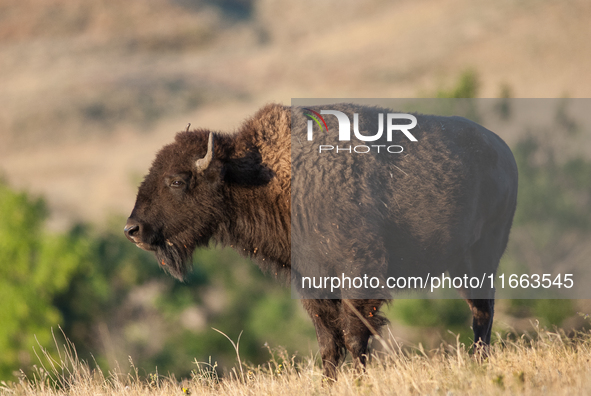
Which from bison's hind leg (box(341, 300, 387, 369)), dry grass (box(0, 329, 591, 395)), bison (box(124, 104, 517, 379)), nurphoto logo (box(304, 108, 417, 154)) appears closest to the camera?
dry grass (box(0, 329, 591, 395))

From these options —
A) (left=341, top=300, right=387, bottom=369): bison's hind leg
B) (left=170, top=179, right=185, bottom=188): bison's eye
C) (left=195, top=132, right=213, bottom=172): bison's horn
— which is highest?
(left=195, top=132, right=213, bottom=172): bison's horn

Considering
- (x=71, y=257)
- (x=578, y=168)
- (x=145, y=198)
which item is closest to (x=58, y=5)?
(x=71, y=257)

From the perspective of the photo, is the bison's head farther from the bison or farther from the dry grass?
the dry grass

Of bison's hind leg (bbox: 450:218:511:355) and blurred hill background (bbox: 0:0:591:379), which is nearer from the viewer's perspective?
bison's hind leg (bbox: 450:218:511:355)

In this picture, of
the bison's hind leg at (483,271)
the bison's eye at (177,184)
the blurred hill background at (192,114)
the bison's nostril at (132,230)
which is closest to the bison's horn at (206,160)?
the bison's eye at (177,184)

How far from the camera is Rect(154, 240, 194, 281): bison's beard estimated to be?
6.32 metres

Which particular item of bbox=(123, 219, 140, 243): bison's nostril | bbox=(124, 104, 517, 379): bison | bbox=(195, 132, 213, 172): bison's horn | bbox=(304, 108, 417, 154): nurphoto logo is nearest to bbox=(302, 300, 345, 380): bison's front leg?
bbox=(124, 104, 517, 379): bison

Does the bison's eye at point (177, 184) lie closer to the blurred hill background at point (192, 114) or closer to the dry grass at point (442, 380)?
the blurred hill background at point (192, 114)

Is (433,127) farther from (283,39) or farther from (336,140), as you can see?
(283,39)

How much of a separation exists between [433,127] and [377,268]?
1.71 m

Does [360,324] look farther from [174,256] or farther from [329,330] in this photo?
[174,256]

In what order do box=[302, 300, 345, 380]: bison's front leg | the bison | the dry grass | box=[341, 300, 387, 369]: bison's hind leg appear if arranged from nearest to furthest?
the dry grass
box=[341, 300, 387, 369]: bison's hind leg
the bison
box=[302, 300, 345, 380]: bison's front leg

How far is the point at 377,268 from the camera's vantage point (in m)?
5.64

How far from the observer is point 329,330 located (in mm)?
6086
